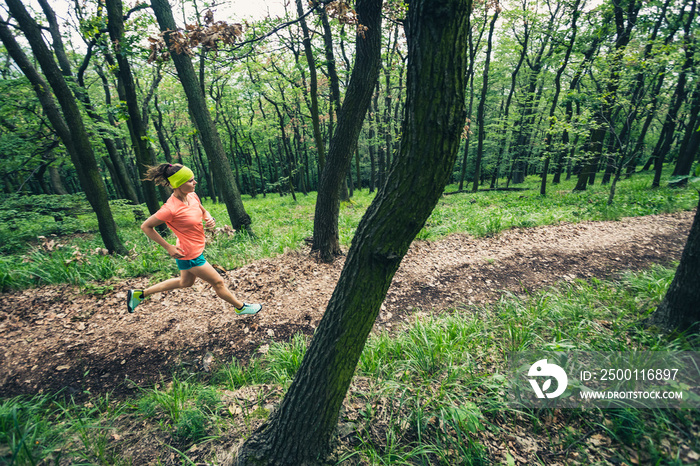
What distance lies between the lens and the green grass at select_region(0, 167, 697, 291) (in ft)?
16.1

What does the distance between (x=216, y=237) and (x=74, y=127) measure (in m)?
3.32

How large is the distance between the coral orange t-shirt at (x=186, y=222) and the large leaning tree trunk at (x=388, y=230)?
2421 millimetres

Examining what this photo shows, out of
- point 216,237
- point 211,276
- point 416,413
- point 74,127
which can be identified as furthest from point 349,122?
point 74,127

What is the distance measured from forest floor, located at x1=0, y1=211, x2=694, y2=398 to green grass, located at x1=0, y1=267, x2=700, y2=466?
0.40 metres

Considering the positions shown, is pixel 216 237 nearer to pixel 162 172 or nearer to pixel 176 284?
pixel 176 284

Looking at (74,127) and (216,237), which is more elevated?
(74,127)

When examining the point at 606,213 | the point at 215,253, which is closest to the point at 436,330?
the point at 215,253

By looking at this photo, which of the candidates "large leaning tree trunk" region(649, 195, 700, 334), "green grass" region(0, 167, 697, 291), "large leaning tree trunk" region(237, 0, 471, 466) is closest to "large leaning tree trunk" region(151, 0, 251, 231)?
"green grass" region(0, 167, 697, 291)

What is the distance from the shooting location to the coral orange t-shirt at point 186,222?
3.18 m

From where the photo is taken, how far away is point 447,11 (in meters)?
1.05

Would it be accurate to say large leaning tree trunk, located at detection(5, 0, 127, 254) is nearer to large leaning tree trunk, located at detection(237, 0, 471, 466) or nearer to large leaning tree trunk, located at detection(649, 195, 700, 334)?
large leaning tree trunk, located at detection(237, 0, 471, 466)

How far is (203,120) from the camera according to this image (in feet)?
20.4

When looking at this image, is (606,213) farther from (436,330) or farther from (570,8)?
(570,8)

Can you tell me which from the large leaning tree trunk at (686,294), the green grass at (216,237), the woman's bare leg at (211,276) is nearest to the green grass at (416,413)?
the large leaning tree trunk at (686,294)
